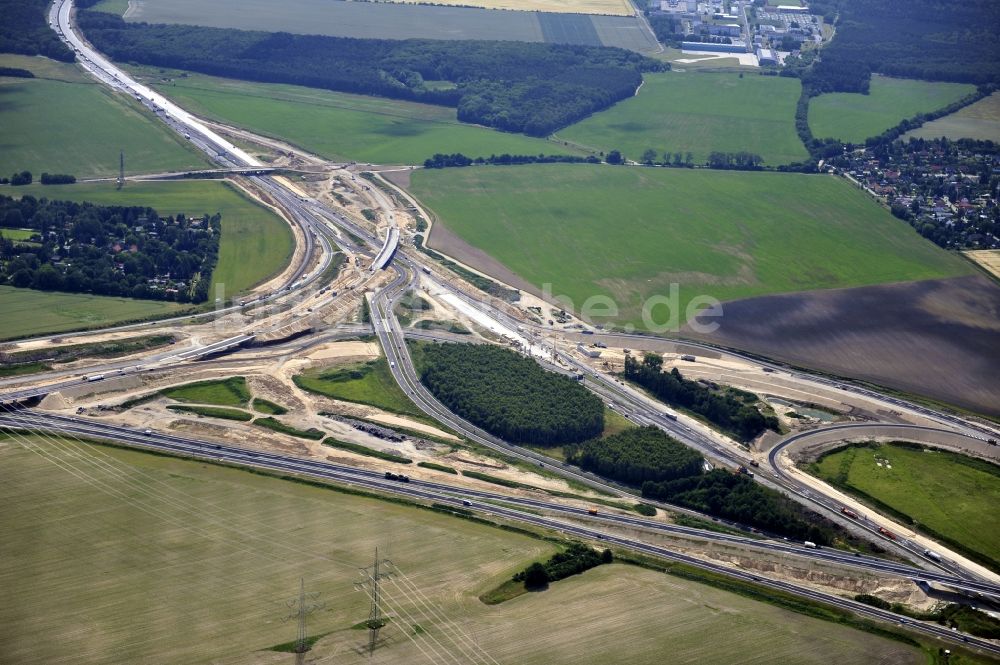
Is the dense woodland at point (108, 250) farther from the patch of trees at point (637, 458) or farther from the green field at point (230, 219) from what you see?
the patch of trees at point (637, 458)

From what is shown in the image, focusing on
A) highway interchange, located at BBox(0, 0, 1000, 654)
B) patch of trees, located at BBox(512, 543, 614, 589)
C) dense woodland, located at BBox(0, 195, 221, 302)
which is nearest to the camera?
patch of trees, located at BBox(512, 543, 614, 589)

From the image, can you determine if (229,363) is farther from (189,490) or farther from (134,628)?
(134,628)

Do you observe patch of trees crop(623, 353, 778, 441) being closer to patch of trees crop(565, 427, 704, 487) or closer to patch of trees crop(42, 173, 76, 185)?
patch of trees crop(565, 427, 704, 487)

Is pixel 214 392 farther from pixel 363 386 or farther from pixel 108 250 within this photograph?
pixel 108 250

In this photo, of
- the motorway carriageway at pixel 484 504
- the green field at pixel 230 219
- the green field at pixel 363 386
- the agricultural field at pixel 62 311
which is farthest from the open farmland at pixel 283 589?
the green field at pixel 230 219

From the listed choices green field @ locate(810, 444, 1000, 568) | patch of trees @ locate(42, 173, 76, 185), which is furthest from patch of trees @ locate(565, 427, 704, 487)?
patch of trees @ locate(42, 173, 76, 185)

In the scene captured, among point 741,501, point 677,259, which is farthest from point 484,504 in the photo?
point 677,259

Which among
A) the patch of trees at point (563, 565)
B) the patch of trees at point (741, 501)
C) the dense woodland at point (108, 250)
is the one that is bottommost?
the patch of trees at point (563, 565)
